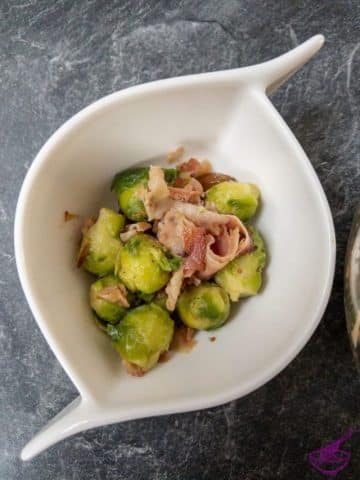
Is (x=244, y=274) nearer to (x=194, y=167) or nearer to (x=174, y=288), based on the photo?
(x=174, y=288)

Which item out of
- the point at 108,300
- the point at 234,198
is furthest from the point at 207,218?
the point at 108,300

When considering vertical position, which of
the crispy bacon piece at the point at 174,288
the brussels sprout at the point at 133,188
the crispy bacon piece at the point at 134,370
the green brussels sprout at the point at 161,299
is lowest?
the crispy bacon piece at the point at 134,370

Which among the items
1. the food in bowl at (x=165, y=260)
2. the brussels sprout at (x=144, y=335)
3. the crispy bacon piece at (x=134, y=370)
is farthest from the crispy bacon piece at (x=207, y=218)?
the crispy bacon piece at (x=134, y=370)

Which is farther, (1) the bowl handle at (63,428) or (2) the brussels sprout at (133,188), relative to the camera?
(2) the brussels sprout at (133,188)

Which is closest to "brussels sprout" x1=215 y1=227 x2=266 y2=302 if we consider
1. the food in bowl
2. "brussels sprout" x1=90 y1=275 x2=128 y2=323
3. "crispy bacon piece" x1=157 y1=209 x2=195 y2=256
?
the food in bowl

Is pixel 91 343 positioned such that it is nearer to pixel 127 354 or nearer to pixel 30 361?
pixel 127 354

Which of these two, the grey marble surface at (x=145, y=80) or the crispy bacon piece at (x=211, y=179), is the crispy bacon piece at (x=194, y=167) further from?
the grey marble surface at (x=145, y=80)

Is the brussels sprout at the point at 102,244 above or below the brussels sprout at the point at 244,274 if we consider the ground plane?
above

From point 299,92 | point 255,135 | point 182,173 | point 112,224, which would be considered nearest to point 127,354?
point 112,224
